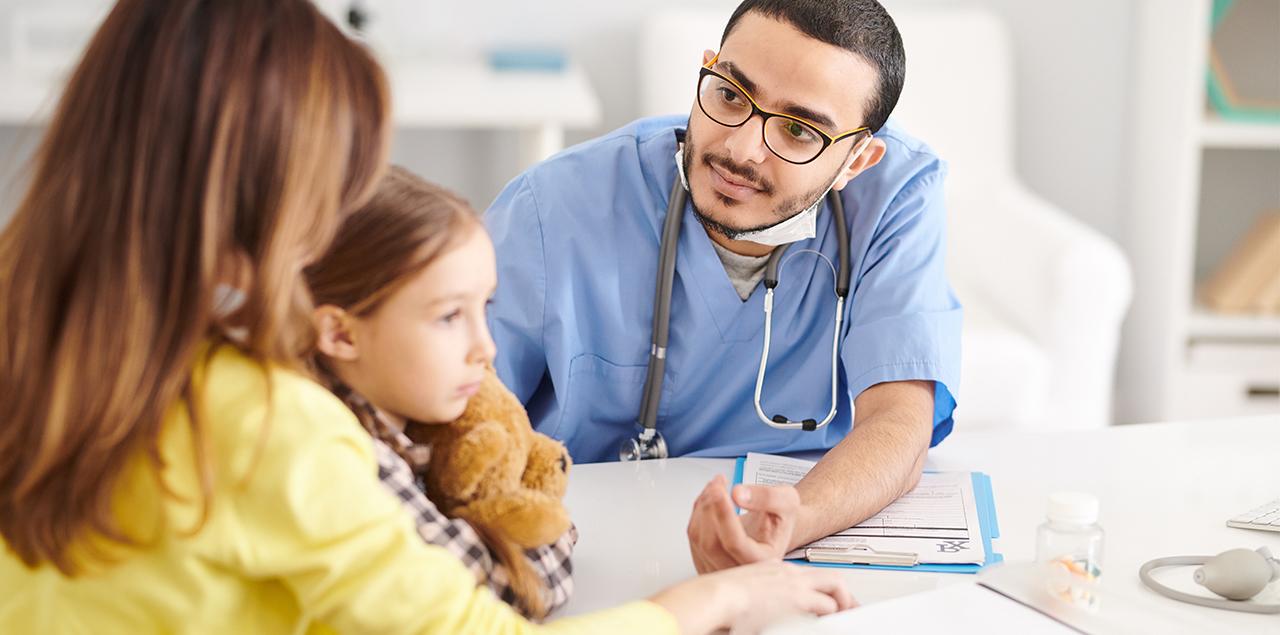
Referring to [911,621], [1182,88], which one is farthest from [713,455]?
[1182,88]

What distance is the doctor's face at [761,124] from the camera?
147 centimetres

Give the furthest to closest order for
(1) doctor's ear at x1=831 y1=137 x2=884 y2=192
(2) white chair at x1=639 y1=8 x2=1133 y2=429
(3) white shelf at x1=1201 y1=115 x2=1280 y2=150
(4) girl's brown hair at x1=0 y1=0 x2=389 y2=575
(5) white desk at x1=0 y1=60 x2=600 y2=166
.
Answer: (3) white shelf at x1=1201 y1=115 x2=1280 y2=150 < (5) white desk at x1=0 y1=60 x2=600 y2=166 < (2) white chair at x1=639 y1=8 x2=1133 y2=429 < (1) doctor's ear at x1=831 y1=137 x2=884 y2=192 < (4) girl's brown hair at x1=0 y1=0 x2=389 y2=575

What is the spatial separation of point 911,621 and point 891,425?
1.32 ft

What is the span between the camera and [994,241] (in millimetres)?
2887

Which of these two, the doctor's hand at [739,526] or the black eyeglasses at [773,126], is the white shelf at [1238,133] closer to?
the black eyeglasses at [773,126]

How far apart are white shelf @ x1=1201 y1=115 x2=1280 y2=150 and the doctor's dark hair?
1.77 metres

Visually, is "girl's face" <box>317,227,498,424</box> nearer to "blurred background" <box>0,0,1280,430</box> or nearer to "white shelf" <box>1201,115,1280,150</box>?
"blurred background" <box>0,0,1280,430</box>

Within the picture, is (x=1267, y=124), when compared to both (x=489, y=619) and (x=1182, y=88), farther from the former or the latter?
(x=489, y=619)

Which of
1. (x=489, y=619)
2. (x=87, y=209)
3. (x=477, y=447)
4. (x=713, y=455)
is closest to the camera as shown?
(x=87, y=209)

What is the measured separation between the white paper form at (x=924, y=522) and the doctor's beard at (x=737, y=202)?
0.92 ft

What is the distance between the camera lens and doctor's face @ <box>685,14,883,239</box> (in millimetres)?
1467

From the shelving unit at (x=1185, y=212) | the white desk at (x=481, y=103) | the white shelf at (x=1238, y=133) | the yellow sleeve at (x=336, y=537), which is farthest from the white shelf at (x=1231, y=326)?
the yellow sleeve at (x=336, y=537)

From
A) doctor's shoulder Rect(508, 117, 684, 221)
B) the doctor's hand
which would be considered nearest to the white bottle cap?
the doctor's hand

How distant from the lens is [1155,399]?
3215 millimetres
